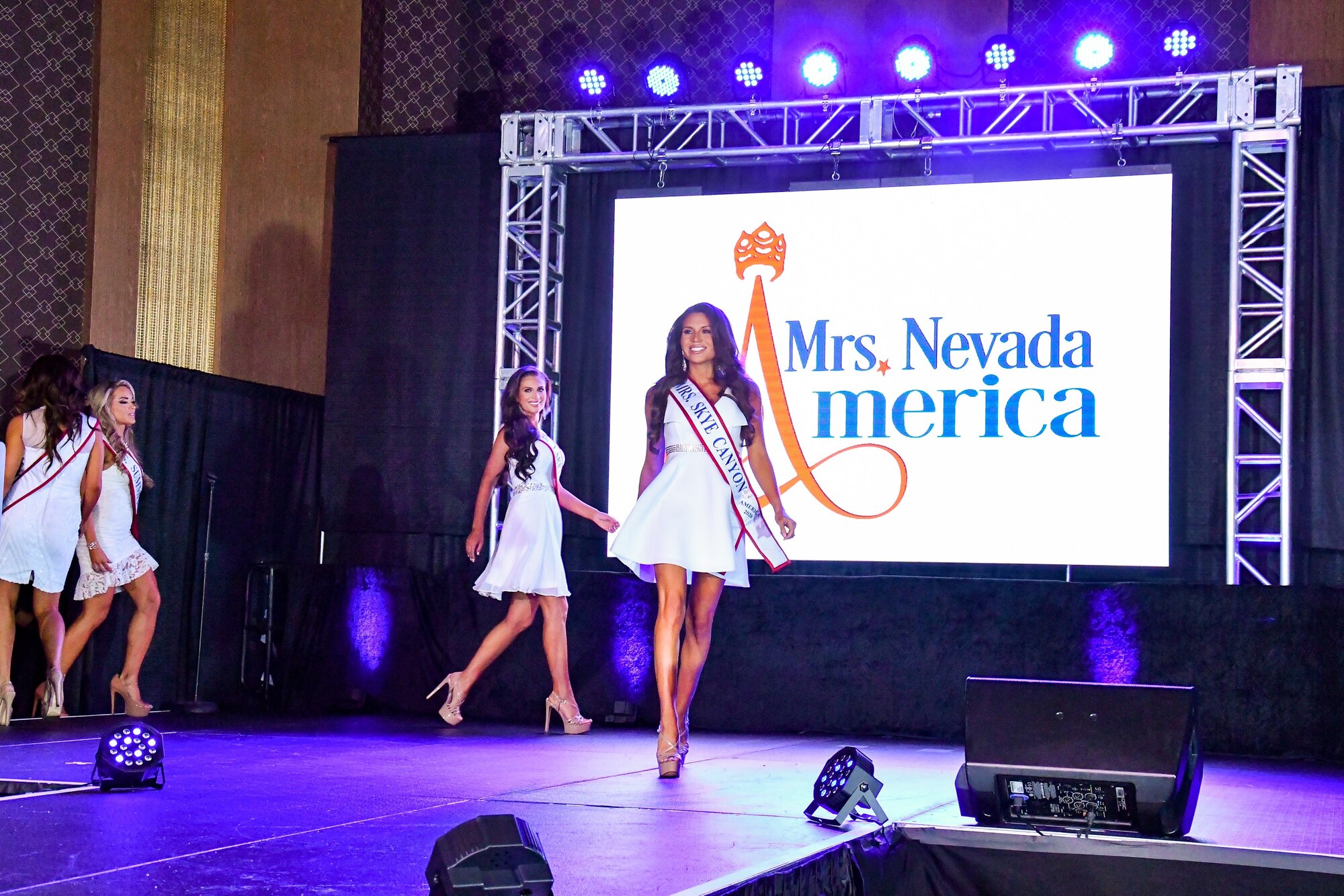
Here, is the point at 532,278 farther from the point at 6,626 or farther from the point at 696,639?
the point at 696,639

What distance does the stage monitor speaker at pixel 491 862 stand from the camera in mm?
2154

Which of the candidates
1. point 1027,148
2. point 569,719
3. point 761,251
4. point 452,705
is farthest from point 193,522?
point 1027,148

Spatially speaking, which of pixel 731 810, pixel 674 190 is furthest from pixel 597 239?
pixel 731 810

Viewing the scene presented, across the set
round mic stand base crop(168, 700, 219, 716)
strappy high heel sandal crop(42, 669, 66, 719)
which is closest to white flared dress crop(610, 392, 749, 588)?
strappy high heel sandal crop(42, 669, 66, 719)

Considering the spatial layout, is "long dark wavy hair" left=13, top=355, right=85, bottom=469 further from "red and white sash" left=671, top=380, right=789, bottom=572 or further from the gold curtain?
"red and white sash" left=671, top=380, right=789, bottom=572

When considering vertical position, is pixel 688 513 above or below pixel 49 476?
below

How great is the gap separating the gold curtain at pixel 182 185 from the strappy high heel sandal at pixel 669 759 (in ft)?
16.8

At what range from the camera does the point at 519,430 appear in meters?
6.48

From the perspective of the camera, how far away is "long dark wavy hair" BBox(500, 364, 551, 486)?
648 centimetres

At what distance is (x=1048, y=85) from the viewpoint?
7.39 m

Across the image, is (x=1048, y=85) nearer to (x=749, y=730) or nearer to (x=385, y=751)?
(x=749, y=730)

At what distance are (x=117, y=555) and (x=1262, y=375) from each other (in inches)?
215

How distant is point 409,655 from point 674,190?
298 centimetres

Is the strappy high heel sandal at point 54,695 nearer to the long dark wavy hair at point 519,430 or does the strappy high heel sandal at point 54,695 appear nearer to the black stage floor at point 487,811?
the black stage floor at point 487,811
